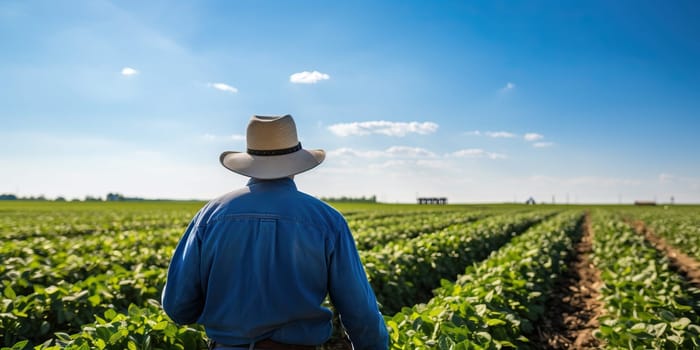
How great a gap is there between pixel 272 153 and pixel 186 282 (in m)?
0.78

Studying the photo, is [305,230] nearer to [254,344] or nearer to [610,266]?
[254,344]

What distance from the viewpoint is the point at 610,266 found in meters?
10.2

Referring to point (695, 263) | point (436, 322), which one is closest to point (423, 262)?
point (436, 322)

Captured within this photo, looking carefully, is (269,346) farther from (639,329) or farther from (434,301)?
(639,329)

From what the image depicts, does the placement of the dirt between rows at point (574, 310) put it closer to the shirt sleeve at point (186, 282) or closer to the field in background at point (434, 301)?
the field in background at point (434, 301)

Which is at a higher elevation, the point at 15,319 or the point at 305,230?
the point at 305,230

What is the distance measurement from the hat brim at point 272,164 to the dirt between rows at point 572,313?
528 cm

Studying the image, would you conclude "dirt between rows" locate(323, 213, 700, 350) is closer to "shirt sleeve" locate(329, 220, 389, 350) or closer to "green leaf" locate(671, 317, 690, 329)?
"green leaf" locate(671, 317, 690, 329)

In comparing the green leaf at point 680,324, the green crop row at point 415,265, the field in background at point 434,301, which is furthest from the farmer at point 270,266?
the green crop row at point 415,265

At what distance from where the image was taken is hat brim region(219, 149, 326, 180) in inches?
84.3

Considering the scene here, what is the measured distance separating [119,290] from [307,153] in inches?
180

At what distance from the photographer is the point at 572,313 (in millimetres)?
7621

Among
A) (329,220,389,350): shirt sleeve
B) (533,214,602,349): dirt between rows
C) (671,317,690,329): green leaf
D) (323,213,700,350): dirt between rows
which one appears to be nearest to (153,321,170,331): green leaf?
(329,220,389,350): shirt sleeve

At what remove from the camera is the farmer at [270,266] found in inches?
78.9
